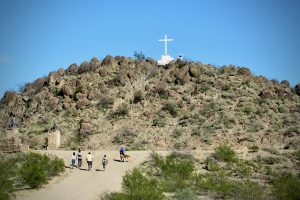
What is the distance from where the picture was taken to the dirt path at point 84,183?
22.0m

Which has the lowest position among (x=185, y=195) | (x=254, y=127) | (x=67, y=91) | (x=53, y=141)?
(x=185, y=195)

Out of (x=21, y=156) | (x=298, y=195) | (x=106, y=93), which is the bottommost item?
(x=298, y=195)

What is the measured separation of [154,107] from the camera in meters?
47.4

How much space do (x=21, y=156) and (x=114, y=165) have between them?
21.0 feet

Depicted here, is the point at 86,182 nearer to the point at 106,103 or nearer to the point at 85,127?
the point at 85,127

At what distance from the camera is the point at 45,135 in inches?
Answer: 1719

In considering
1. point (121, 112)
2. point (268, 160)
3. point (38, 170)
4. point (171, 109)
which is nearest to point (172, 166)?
point (38, 170)

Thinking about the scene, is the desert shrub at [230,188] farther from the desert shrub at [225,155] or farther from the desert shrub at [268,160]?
the desert shrub at [268,160]

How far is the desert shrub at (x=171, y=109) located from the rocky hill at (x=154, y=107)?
0.32 feet

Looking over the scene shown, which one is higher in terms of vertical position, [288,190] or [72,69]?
[72,69]

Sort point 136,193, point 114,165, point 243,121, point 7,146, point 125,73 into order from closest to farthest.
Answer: point 136,193
point 114,165
point 7,146
point 243,121
point 125,73

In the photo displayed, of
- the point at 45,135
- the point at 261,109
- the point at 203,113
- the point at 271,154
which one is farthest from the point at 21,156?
the point at 261,109

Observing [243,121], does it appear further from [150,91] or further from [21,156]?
[21,156]

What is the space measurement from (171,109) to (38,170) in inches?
933
